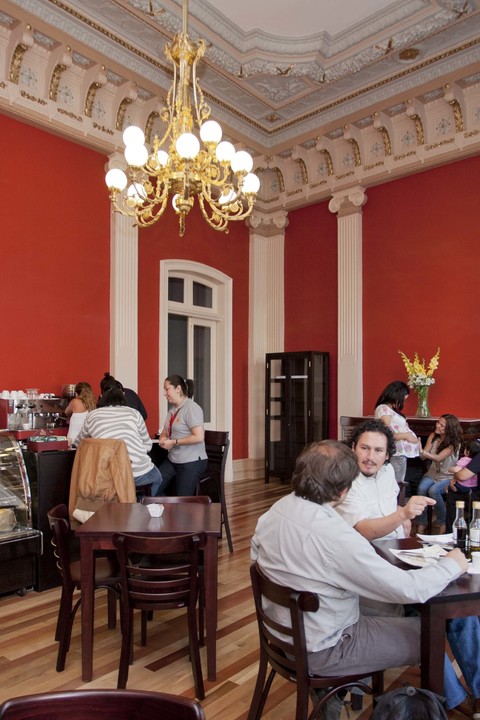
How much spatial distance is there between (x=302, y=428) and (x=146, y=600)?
591 cm

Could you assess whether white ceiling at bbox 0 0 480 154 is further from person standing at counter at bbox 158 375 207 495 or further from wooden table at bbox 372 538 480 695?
wooden table at bbox 372 538 480 695

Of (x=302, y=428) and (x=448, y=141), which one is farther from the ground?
(x=448, y=141)

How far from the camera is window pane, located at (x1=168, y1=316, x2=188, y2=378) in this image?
815 cm

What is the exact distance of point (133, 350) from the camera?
7.07m

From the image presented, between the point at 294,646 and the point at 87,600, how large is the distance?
134cm

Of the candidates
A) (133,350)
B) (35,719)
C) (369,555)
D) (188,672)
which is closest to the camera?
(35,719)

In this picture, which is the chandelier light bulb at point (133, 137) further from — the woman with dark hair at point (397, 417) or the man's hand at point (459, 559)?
the man's hand at point (459, 559)

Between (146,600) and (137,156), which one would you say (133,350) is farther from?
(146,600)

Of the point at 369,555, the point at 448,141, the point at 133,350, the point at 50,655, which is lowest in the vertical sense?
the point at 50,655

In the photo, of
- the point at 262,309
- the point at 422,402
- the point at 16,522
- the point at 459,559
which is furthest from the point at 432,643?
the point at 262,309

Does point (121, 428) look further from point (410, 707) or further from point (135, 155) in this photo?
point (410, 707)

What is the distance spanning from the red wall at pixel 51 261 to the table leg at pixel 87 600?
3548 millimetres

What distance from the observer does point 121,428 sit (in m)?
3.86

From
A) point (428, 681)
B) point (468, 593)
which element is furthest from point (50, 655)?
point (468, 593)
